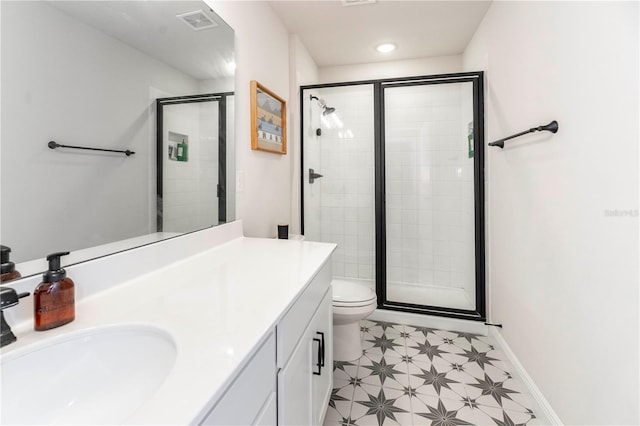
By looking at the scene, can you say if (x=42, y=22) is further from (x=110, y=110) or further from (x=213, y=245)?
(x=213, y=245)

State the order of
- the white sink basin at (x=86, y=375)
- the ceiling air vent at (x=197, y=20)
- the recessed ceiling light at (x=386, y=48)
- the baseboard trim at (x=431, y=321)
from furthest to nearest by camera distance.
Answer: the recessed ceiling light at (x=386, y=48)
the baseboard trim at (x=431, y=321)
the ceiling air vent at (x=197, y=20)
the white sink basin at (x=86, y=375)

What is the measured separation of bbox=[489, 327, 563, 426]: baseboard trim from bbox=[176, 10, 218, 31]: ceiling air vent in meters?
2.32

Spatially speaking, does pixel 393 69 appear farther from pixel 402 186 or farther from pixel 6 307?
pixel 6 307

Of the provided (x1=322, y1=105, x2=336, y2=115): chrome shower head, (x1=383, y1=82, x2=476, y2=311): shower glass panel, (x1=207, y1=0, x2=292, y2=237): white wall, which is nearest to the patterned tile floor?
(x1=383, y1=82, x2=476, y2=311): shower glass panel

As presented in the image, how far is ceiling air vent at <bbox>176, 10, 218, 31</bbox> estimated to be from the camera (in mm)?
1308

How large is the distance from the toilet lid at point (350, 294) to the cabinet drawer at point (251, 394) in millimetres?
1131

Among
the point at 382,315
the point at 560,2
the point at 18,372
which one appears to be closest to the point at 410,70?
the point at 560,2

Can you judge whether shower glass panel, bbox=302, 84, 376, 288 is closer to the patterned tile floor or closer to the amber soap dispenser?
the patterned tile floor

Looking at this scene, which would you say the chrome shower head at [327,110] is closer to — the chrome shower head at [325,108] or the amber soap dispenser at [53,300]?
the chrome shower head at [325,108]

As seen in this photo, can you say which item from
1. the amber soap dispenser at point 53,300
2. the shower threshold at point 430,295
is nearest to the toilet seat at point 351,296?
the shower threshold at point 430,295

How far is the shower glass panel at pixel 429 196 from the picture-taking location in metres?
2.54

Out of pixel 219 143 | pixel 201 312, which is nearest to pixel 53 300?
pixel 201 312

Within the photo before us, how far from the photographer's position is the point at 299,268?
3.63 ft

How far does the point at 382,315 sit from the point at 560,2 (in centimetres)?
217
